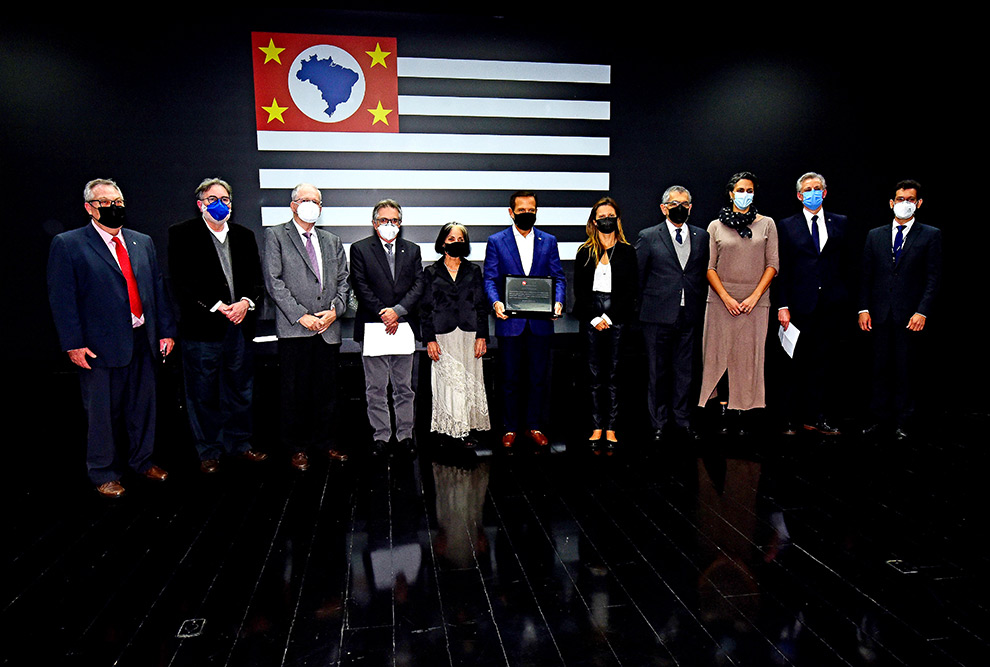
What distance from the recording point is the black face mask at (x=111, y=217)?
318 centimetres

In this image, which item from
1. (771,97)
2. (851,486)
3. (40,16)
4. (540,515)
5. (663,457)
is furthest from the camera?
(771,97)

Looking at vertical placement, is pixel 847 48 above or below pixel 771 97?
above

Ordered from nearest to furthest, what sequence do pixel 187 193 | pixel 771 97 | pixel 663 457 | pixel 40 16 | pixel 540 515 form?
pixel 540 515, pixel 663 457, pixel 40 16, pixel 187 193, pixel 771 97

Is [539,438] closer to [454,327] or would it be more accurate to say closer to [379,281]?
[454,327]

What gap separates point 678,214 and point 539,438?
1.75 metres

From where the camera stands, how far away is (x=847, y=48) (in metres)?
5.22

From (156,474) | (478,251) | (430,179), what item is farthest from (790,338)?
Result: (156,474)

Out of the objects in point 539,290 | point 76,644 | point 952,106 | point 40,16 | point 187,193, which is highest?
point 40,16

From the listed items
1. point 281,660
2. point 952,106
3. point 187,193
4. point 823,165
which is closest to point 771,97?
point 823,165

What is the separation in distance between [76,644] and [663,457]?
9.95 feet

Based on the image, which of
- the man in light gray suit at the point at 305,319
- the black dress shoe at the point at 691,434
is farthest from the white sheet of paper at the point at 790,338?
the man in light gray suit at the point at 305,319

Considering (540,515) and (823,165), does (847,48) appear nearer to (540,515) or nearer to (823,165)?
(823,165)

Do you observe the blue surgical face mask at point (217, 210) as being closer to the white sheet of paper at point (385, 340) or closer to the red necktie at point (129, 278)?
the red necktie at point (129, 278)

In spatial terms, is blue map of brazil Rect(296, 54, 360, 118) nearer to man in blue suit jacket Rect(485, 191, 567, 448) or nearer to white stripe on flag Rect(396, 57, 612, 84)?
white stripe on flag Rect(396, 57, 612, 84)
